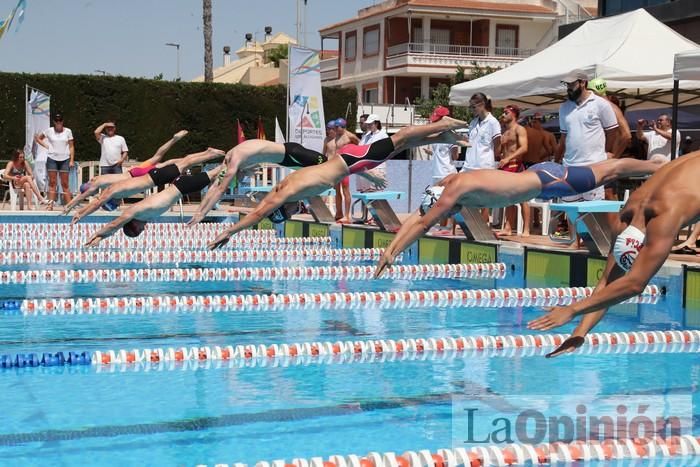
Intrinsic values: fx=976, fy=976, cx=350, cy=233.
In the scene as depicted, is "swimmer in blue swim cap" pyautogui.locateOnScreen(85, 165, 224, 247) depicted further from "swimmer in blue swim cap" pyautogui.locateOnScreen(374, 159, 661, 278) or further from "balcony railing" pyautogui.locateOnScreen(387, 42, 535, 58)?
"balcony railing" pyautogui.locateOnScreen(387, 42, 535, 58)

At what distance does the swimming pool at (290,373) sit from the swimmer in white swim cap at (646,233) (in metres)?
0.76

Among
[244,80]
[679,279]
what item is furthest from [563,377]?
[244,80]

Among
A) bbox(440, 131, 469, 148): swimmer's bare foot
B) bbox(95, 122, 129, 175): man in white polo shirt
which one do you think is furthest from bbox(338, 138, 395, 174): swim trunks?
bbox(95, 122, 129, 175): man in white polo shirt

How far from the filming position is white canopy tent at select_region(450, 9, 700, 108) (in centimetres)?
1109

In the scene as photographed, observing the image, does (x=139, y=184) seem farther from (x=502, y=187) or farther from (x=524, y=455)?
(x=524, y=455)

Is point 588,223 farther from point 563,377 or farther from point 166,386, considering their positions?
point 166,386

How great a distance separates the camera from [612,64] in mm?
11109

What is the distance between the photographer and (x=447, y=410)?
17.3 ft

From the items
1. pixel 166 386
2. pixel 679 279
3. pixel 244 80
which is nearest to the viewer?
pixel 166 386

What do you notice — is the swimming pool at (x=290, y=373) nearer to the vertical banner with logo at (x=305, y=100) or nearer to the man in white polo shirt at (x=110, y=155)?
the man in white polo shirt at (x=110, y=155)

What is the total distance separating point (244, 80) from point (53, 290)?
184 ft

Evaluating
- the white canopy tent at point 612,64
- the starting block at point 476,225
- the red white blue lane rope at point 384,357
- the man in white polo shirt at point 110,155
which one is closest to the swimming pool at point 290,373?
the red white blue lane rope at point 384,357

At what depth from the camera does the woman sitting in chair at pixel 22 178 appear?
1797 cm

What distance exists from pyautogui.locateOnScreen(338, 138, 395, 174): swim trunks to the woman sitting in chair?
1087 centimetres
